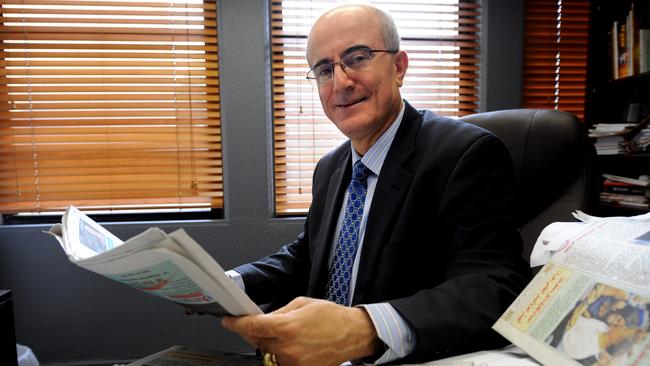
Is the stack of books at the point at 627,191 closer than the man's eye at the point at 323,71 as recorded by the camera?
No

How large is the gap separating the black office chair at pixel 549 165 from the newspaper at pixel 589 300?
0.42m

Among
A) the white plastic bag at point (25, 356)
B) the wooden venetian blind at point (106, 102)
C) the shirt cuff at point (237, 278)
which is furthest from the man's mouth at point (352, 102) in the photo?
the white plastic bag at point (25, 356)

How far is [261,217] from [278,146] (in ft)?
1.29

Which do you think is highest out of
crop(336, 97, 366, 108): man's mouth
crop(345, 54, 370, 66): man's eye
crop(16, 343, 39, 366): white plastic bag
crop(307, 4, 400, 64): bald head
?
crop(307, 4, 400, 64): bald head

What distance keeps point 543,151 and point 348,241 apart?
1.87 feet

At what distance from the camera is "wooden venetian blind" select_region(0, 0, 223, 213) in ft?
6.79

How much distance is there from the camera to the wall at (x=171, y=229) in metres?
2.07

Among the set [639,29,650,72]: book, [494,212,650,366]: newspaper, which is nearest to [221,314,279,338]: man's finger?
[494,212,650,366]: newspaper

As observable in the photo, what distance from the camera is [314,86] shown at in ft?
7.16

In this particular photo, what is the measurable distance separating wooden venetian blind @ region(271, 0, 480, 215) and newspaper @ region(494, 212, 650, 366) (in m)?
1.69

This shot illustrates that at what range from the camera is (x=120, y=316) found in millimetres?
2113

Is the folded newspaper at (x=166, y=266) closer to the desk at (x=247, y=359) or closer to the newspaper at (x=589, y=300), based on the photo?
the desk at (x=247, y=359)

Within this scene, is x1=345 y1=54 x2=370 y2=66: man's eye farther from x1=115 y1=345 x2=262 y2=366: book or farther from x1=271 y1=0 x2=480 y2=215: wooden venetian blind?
x1=271 y1=0 x2=480 y2=215: wooden venetian blind

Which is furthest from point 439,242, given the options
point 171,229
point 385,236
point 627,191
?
point 171,229
